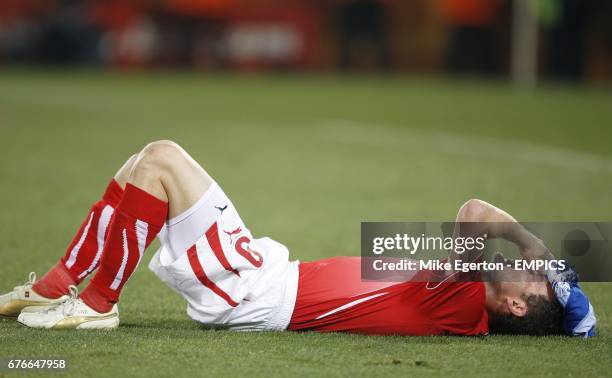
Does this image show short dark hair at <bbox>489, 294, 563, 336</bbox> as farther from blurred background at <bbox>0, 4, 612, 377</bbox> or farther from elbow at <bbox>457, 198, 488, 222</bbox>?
elbow at <bbox>457, 198, 488, 222</bbox>

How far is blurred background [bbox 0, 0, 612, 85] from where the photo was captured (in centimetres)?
3412

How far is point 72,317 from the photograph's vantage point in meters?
4.48

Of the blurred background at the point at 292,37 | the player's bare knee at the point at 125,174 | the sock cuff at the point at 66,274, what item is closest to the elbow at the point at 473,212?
the player's bare knee at the point at 125,174

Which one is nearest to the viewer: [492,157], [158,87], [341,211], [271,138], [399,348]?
[399,348]

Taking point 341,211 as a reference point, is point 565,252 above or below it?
above

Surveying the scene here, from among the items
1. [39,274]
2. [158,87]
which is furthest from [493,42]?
[39,274]

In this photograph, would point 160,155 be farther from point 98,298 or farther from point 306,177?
point 306,177

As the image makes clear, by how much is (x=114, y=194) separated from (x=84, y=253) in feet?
0.98

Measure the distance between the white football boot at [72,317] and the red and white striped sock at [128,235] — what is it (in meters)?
0.09

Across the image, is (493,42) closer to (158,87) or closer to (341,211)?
(158,87)

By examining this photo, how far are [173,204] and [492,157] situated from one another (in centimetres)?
895

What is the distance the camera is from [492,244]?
513 centimetres

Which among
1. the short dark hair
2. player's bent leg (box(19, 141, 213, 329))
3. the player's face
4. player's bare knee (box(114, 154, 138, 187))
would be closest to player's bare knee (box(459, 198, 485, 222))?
the player's face
